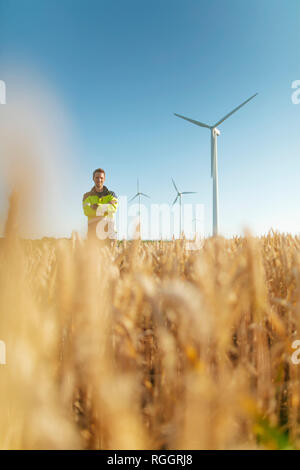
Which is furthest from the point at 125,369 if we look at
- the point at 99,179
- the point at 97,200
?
the point at 99,179

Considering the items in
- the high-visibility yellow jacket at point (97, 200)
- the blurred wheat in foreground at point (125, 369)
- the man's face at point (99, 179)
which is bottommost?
the blurred wheat in foreground at point (125, 369)

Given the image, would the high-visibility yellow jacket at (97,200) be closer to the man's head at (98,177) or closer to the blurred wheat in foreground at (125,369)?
the man's head at (98,177)

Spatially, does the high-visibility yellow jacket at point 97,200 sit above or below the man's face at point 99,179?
below

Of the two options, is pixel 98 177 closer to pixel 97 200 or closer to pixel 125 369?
pixel 97 200

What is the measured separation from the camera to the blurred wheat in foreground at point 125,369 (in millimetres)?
621

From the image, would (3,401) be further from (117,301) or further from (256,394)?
(256,394)

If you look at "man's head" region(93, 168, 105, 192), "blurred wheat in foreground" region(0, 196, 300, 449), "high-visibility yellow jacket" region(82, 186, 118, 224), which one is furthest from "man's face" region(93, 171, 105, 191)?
"blurred wheat in foreground" region(0, 196, 300, 449)

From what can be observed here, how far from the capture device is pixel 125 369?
0.97 m

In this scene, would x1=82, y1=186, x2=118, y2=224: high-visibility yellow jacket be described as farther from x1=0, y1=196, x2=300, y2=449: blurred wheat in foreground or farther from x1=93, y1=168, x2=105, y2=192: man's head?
x1=0, y1=196, x2=300, y2=449: blurred wheat in foreground

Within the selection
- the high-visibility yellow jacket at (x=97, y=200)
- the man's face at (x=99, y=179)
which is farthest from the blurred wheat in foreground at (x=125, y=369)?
the man's face at (x=99, y=179)

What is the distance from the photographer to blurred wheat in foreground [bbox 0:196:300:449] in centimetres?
62

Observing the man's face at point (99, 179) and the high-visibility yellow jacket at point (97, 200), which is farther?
the man's face at point (99, 179)
